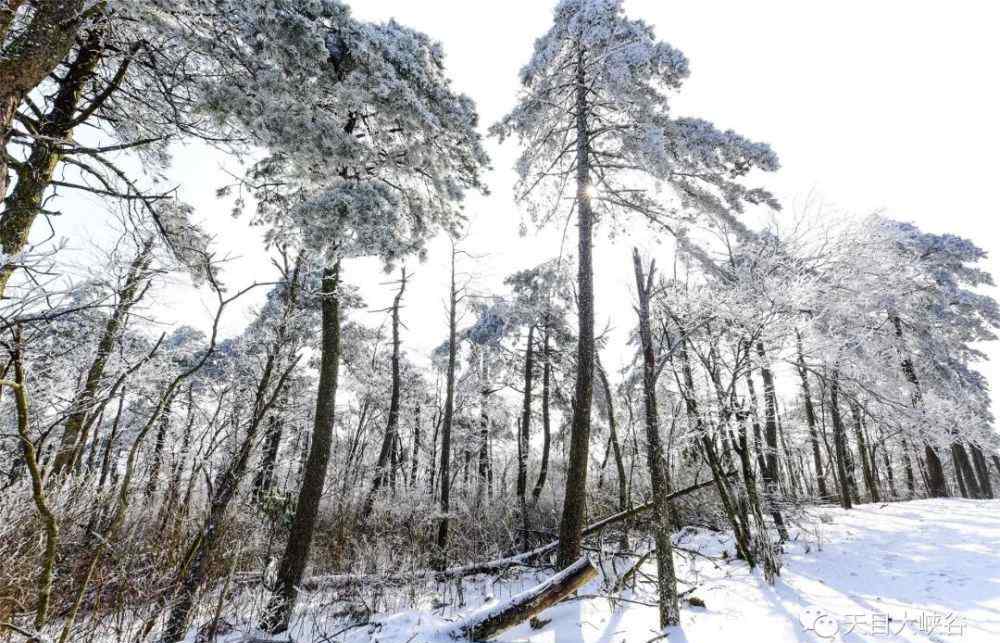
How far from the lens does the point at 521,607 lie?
14.4 feet

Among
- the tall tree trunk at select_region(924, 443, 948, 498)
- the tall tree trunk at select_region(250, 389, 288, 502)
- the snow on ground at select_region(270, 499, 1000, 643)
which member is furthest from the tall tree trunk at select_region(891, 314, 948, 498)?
the tall tree trunk at select_region(250, 389, 288, 502)

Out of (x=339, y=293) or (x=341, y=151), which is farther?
(x=339, y=293)

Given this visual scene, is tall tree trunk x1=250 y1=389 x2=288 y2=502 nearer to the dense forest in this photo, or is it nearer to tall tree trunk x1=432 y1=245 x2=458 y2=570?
the dense forest

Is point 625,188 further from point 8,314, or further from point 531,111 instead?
point 8,314

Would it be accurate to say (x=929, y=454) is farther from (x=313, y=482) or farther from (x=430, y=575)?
(x=313, y=482)

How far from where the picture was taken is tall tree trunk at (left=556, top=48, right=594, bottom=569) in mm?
6418

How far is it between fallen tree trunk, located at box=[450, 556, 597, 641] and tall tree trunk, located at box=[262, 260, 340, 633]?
2.68 metres

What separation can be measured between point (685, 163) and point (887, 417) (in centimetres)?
663

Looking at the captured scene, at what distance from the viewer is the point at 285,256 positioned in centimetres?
777

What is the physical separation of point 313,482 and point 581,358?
186 inches

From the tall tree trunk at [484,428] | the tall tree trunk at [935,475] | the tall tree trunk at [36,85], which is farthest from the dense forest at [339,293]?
the tall tree trunk at [484,428]

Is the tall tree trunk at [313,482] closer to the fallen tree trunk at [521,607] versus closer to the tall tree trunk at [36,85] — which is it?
the fallen tree trunk at [521,607]

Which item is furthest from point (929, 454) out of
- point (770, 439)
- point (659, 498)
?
point (659, 498)

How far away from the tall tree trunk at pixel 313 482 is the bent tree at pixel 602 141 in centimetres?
384
